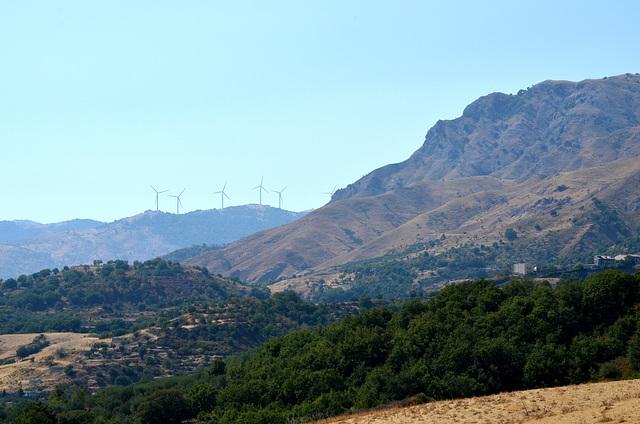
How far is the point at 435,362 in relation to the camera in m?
66.0

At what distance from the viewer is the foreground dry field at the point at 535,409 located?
43.1 meters

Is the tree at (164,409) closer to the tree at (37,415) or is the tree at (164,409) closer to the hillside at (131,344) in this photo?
the tree at (37,415)

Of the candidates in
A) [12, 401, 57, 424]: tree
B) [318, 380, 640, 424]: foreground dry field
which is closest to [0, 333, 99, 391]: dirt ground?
[12, 401, 57, 424]: tree

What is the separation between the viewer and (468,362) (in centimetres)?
6525

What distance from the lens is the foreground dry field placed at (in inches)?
1697

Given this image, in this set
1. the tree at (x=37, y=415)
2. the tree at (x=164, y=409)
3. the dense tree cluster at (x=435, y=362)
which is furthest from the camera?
the tree at (x=164, y=409)

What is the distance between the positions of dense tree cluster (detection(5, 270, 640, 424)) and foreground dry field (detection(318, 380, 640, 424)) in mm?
6853

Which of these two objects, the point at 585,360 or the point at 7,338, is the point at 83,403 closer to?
the point at 585,360

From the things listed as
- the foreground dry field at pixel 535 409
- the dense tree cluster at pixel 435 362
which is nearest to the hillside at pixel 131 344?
the dense tree cluster at pixel 435 362

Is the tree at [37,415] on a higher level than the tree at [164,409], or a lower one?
higher

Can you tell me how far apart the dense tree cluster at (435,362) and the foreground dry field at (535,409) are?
6.85m

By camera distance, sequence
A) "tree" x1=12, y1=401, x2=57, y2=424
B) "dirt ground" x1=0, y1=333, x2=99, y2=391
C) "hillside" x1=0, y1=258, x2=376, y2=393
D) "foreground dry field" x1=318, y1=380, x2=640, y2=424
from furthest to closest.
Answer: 1. "hillside" x1=0, y1=258, x2=376, y2=393
2. "dirt ground" x1=0, y1=333, x2=99, y2=391
3. "tree" x1=12, y1=401, x2=57, y2=424
4. "foreground dry field" x1=318, y1=380, x2=640, y2=424

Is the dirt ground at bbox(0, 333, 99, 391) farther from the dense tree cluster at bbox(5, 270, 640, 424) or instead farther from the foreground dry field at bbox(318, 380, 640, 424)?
the foreground dry field at bbox(318, 380, 640, 424)

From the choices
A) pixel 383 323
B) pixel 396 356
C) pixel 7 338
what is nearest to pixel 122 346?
pixel 7 338
